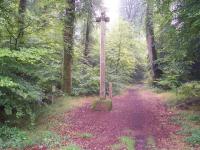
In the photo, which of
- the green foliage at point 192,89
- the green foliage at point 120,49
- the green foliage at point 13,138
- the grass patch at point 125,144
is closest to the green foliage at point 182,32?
the green foliage at point 192,89

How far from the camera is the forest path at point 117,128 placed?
9.06m

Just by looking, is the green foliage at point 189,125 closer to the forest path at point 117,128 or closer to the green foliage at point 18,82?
the forest path at point 117,128

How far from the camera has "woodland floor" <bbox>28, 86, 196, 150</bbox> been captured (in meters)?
8.97

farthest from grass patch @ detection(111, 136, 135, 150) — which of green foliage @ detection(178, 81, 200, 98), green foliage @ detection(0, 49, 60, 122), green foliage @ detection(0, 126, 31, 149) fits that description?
green foliage @ detection(178, 81, 200, 98)

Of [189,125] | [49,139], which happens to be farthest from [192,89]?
[49,139]

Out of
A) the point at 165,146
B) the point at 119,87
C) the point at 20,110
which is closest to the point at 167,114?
the point at 165,146

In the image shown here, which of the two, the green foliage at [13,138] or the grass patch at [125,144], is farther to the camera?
the green foliage at [13,138]

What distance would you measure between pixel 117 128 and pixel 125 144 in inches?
86.3

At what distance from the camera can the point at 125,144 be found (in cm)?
887

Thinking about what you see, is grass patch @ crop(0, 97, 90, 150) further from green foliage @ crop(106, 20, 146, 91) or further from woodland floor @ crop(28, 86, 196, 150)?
green foliage @ crop(106, 20, 146, 91)

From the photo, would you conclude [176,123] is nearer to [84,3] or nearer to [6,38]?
[6,38]

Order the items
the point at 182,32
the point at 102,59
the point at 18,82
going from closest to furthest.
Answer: the point at 18,82
the point at 182,32
the point at 102,59

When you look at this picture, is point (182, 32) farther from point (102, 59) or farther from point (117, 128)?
point (117, 128)

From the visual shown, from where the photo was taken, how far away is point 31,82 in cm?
1126
